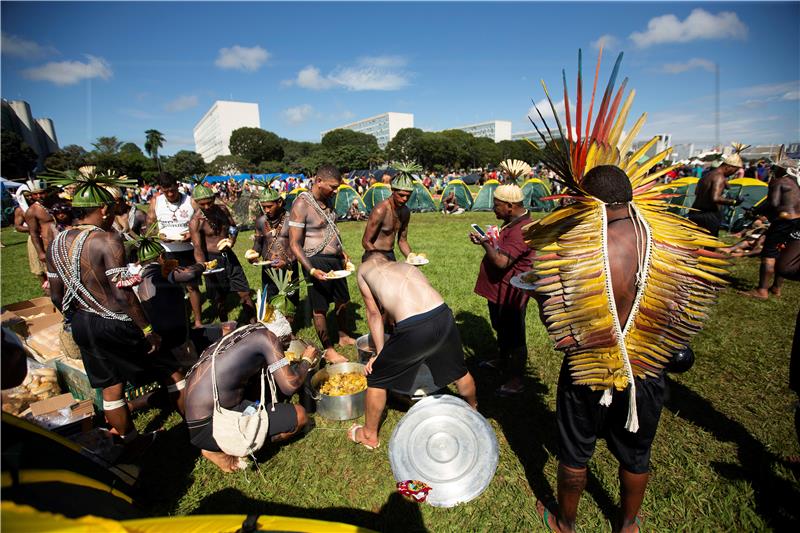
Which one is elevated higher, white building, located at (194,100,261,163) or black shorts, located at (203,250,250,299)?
white building, located at (194,100,261,163)

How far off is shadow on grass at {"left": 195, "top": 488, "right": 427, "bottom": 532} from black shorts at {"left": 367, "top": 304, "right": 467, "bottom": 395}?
0.92 meters

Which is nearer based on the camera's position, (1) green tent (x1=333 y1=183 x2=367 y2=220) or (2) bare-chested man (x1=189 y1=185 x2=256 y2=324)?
(2) bare-chested man (x1=189 y1=185 x2=256 y2=324)

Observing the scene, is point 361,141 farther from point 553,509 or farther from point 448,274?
point 553,509

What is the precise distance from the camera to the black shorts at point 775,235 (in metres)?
6.21

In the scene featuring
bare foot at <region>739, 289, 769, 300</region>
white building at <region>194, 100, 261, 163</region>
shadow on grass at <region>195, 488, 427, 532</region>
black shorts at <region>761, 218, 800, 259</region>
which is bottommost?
shadow on grass at <region>195, 488, 427, 532</region>

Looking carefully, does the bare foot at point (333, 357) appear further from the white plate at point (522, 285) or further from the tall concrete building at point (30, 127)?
the tall concrete building at point (30, 127)

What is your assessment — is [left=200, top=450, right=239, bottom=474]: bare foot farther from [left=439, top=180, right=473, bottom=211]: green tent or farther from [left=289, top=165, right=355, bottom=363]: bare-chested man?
[left=439, top=180, right=473, bottom=211]: green tent

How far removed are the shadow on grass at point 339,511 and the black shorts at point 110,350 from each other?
1.39m

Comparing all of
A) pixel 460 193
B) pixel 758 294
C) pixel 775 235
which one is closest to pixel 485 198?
pixel 460 193

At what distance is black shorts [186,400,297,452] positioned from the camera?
10.2 feet

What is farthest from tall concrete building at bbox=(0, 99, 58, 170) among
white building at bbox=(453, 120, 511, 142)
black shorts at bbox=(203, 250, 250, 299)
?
white building at bbox=(453, 120, 511, 142)

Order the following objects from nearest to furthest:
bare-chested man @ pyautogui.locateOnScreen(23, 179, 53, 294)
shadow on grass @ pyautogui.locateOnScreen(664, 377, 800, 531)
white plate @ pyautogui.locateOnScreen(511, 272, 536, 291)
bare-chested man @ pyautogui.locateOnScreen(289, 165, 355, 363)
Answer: white plate @ pyautogui.locateOnScreen(511, 272, 536, 291), shadow on grass @ pyautogui.locateOnScreen(664, 377, 800, 531), bare-chested man @ pyautogui.locateOnScreen(289, 165, 355, 363), bare-chested man @ pyautogui.locateOnScreen(23, 179, 53, 294)

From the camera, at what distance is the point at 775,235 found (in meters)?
6.49

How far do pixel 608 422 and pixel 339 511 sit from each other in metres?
2.19
